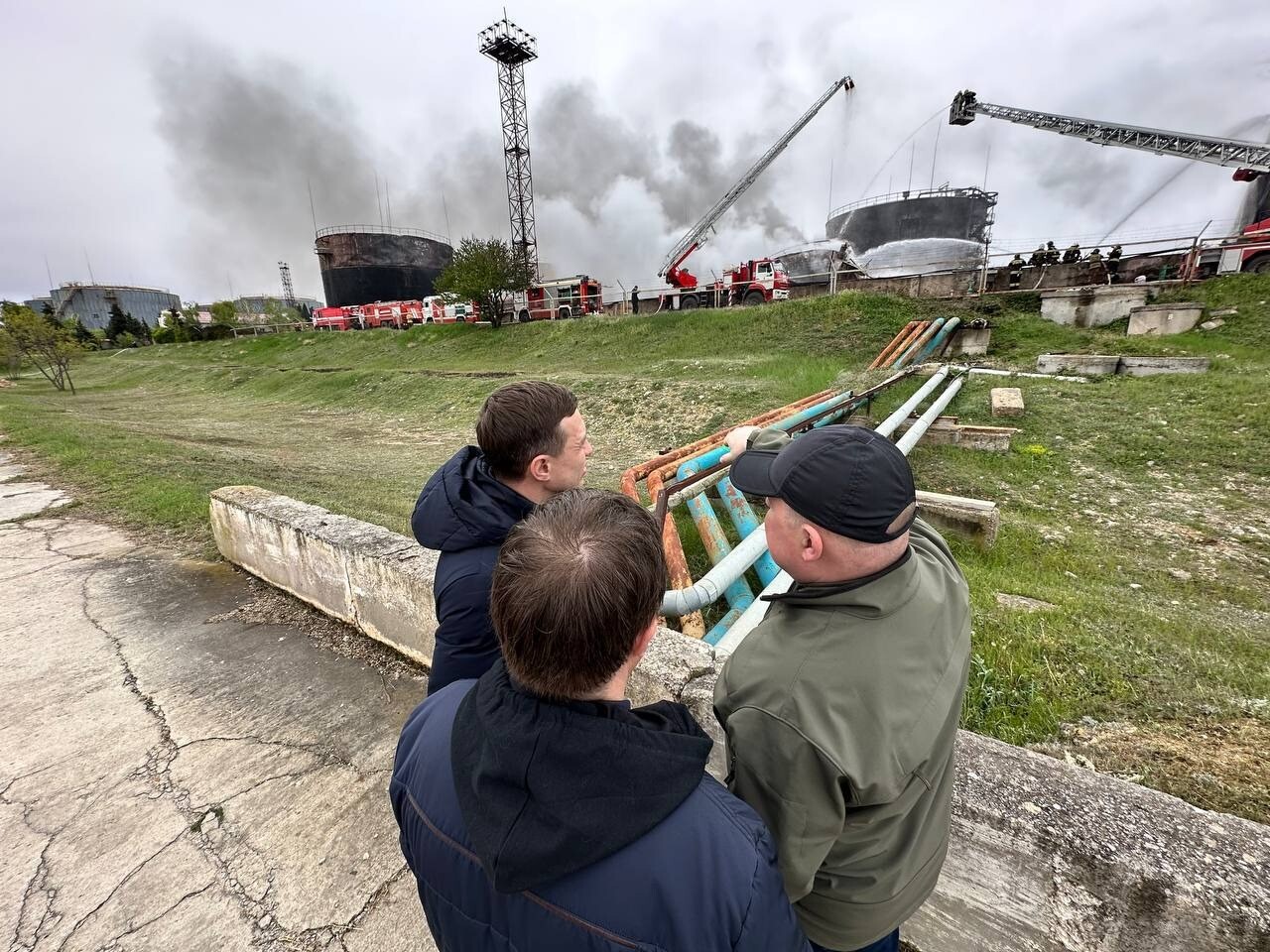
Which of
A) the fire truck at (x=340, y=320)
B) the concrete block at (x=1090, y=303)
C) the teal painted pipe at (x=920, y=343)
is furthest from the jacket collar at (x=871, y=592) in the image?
the fire truck at (x=340, y=320)

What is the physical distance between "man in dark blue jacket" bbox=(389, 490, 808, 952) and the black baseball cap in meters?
0.38

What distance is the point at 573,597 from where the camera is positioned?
2.74 ft

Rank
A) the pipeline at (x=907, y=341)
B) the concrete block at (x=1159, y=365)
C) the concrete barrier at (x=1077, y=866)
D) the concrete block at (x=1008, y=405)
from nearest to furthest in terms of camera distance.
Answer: the concrete barrier at (x=1077, y=866) < the concrete block at (x=1008, y=405) < the concrete block at (x=1159, y=365) < the pipeline at (x=907, y=341)

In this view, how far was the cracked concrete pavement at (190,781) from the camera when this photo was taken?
6.02ft

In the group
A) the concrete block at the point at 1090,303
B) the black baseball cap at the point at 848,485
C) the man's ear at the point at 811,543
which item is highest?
the concrete block at the point at 1090,303

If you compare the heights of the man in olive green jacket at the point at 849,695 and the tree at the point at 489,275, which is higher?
the tree at the point at 489,275

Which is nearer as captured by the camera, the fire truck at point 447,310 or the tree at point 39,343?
the tree at point 39,343

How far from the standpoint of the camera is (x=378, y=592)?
311 centimetres

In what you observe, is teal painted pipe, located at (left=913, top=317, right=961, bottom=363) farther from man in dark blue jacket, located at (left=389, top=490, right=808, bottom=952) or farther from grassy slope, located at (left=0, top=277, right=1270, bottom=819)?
man in dark blue jacket, located at (left=389, top=490, right=808, bottom=952)

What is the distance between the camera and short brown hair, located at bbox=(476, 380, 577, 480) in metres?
1.71

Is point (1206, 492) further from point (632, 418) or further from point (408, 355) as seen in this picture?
point (408, 355)

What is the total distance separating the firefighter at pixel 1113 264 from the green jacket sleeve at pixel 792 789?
2321 cm

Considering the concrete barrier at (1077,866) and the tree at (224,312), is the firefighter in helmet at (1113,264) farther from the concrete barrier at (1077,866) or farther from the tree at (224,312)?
the tree at (224,312)

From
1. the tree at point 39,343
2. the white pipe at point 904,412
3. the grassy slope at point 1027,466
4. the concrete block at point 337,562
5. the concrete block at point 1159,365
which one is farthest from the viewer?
the tree at point 39,343
